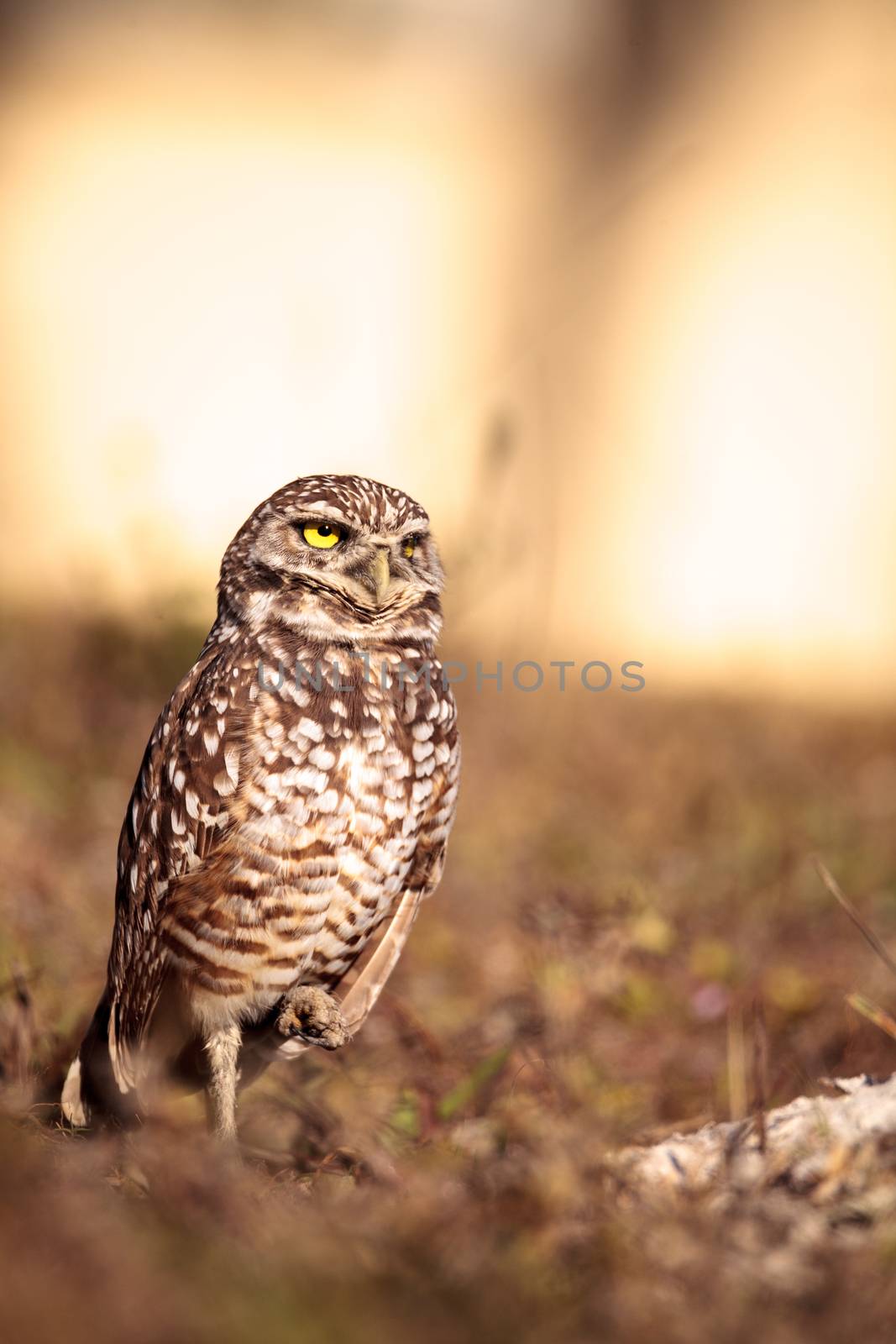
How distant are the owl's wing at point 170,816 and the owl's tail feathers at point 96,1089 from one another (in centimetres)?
3

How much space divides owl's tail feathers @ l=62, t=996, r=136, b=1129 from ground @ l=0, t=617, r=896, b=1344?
0.23ft

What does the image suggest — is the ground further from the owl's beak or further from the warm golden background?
the warm golden background

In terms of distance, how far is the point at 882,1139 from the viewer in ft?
6.64

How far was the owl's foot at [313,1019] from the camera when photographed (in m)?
2.36

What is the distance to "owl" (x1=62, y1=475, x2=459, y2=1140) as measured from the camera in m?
2.37

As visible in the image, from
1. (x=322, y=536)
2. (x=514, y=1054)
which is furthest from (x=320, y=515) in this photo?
(x=514, y=1054)

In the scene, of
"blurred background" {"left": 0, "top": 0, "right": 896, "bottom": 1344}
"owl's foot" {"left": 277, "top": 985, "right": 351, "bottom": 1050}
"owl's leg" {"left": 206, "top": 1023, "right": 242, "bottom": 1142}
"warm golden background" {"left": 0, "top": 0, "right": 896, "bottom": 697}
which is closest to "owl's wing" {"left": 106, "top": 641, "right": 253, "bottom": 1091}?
"owl's leg" {"left": 206, "top": 1023, "right": 242, "bottom": 1142}

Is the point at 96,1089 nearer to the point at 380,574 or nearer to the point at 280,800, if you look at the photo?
the point at 280,800

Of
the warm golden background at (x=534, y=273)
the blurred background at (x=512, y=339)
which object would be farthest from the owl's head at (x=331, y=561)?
the warm golden background at (x=534, y=273)

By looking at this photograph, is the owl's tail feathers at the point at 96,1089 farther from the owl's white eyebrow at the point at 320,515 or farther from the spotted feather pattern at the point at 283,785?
the owl's white eyebrow at the point at 320,515

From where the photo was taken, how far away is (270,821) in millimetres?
2357

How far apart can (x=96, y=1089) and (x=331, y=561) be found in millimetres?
1169

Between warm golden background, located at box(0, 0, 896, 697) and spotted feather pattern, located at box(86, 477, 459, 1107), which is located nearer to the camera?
spotted feather pattern, located at box(86, 477, 459, 1107)

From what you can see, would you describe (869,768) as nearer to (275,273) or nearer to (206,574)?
(206,574)
